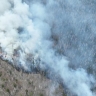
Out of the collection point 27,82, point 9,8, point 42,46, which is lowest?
point 27,82

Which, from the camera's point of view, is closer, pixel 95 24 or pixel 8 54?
pixel 8 54

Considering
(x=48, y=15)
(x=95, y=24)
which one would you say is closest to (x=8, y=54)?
(x=48, y=15)

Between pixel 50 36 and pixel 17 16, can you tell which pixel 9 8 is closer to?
pixel 17 16
